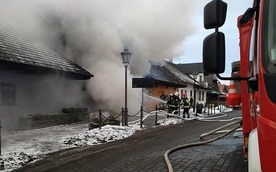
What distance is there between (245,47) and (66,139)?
258 inches

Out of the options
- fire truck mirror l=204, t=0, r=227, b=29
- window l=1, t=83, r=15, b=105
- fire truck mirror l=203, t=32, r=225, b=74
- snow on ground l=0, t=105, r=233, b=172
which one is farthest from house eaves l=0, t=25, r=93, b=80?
fire truck mirror l=203, t=32, r=225, b=74

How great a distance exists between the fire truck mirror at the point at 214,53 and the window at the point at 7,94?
10.2m

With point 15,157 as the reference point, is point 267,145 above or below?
above

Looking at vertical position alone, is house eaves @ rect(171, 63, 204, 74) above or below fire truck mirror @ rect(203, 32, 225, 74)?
above

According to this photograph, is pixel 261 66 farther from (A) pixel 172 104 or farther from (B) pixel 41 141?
(A) pixel 172 104

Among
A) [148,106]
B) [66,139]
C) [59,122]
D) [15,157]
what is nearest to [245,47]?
[15,157]

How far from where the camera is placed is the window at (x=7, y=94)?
11.3 meters

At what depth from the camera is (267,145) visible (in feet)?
5.75

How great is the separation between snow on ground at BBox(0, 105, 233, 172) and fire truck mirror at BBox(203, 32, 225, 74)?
183 inches

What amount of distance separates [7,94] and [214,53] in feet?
34.5

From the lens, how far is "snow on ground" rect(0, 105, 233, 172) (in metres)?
Answer: 6.38

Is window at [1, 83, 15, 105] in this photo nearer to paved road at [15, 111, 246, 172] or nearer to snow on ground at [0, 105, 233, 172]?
snow on ground at [0, 105, 233, 172]

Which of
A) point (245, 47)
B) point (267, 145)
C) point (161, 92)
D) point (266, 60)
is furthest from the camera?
point (161, 92)

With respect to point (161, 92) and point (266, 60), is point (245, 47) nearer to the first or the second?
point (266, 60)
